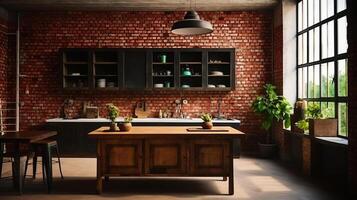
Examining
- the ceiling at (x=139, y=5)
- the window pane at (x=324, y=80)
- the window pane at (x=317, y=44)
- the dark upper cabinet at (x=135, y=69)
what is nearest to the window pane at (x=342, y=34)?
the window pane at (x=324, y=80)

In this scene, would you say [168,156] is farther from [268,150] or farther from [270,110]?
[268,150]

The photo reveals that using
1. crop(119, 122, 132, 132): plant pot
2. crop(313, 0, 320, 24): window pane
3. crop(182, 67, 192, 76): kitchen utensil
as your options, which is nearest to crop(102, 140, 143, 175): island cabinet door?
crop(119, 122, 132, 132): plant pot

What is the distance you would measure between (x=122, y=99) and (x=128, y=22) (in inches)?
77.8

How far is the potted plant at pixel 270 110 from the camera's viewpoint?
26.6 feet

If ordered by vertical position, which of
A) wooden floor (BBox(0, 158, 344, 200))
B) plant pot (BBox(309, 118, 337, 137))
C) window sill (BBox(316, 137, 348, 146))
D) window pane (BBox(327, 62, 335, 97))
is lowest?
wooden floor (BBox(0, 158, 344, 200))

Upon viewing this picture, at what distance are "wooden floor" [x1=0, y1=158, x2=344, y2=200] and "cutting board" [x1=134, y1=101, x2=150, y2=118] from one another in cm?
251

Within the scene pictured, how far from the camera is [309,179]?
6.20 meters

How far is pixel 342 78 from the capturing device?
6.09m

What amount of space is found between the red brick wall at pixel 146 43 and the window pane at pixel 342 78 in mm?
3033

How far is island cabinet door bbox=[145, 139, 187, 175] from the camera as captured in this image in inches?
209

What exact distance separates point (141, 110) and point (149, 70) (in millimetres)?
1074

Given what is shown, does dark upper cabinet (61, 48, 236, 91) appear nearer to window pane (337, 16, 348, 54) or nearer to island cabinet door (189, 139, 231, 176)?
window pane (337, 16, 348, 54)

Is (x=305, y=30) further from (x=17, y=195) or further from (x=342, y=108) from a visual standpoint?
(x=17, y=195)

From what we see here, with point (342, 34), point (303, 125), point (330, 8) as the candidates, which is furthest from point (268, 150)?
point (330, 8)
